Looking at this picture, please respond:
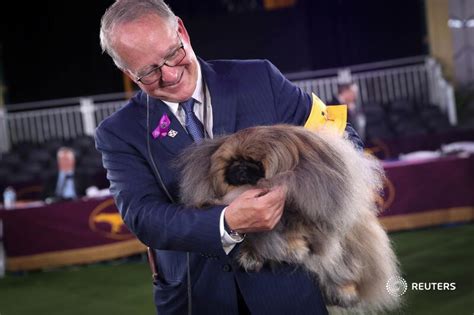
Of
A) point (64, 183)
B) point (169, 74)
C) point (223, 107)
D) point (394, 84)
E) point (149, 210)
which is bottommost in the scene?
point (64, 183)

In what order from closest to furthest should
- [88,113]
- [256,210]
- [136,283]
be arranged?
1. [256,210]
2. [136,283]
3. [88,113]

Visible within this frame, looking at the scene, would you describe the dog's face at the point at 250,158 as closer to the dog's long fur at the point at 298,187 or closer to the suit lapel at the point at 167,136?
the dog's long fur at the point at 298,187

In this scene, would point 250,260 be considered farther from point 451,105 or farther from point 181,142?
point 451,105

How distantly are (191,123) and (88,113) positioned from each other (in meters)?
10.4

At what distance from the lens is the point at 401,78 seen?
41.3ft

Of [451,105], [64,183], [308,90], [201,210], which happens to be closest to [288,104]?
[201,210]

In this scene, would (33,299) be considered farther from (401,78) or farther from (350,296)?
(401,78)

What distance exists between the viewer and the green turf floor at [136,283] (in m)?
5.09

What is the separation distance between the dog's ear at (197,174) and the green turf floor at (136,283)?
3.20m

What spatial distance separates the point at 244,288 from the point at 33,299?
15.7 ft

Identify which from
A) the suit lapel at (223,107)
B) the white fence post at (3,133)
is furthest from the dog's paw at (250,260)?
the white fence post at (3,133)

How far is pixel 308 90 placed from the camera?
12.4 meters

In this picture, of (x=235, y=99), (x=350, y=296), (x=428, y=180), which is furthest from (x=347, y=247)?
(x=428, y=180)

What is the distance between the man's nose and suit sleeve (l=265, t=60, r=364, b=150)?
0.28 metres
